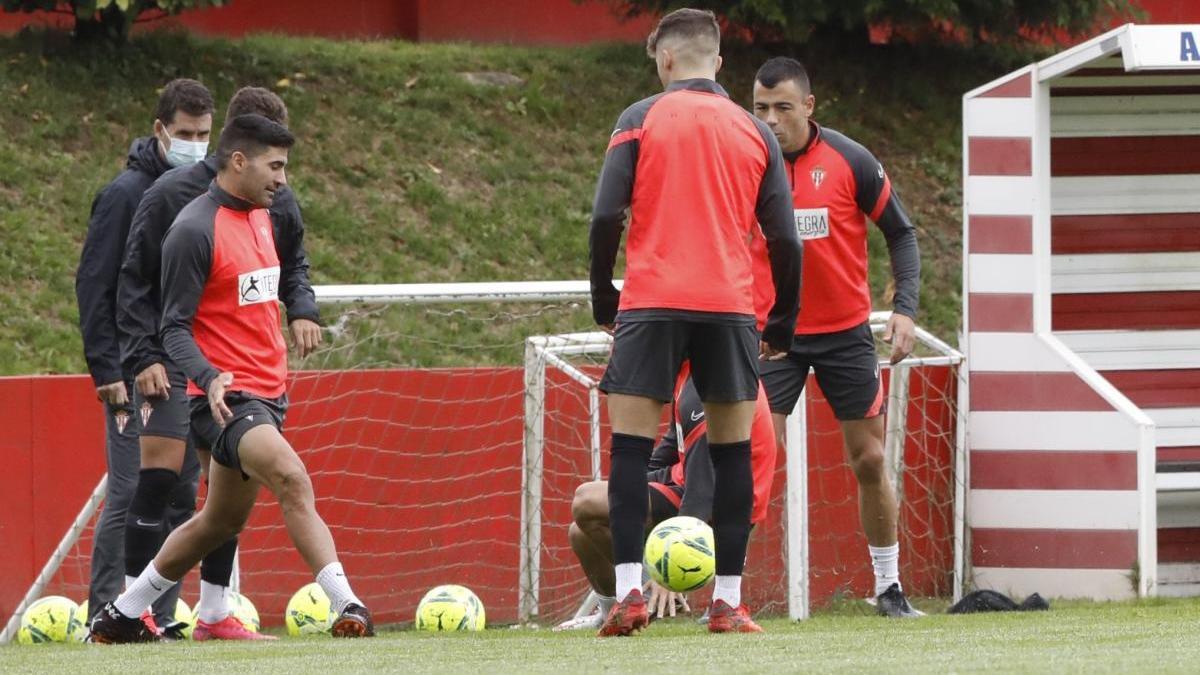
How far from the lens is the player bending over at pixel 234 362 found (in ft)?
21.1

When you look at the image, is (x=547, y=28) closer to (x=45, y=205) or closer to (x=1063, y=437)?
(x=45, y=205)

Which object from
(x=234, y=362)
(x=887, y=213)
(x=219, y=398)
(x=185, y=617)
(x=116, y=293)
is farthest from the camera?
(x=185, y=617)

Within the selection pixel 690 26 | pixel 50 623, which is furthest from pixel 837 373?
pixel 50 623

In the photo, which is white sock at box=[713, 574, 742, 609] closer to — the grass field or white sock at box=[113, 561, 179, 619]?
the grass field

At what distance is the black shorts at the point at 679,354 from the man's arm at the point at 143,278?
1.98 metres

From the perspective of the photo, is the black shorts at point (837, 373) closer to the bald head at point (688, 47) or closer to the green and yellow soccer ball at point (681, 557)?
the green and yellow soccer ball at point (681, 557)

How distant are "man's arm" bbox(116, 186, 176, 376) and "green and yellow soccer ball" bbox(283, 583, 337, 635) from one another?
5.14 ft

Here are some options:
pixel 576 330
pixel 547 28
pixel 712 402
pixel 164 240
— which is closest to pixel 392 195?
pixel 576 330

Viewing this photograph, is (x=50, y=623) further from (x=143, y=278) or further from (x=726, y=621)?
(x=726, y=621)

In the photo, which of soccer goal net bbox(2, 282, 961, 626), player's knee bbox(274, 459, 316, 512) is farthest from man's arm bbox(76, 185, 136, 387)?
soccer goal net bbox(2, 282, 961, 626)

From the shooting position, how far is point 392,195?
14.1 metres

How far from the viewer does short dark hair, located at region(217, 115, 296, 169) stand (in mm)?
6742

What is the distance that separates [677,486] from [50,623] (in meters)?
2.93

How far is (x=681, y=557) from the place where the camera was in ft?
19.5
